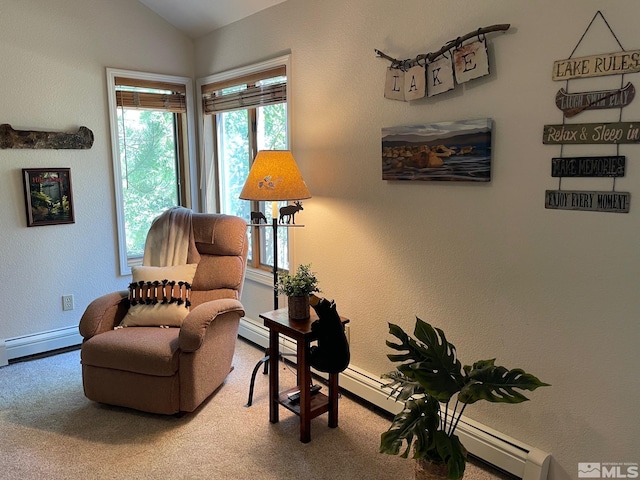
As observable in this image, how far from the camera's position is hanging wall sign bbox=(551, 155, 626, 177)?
1624 millimetres

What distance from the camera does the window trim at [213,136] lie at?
3.05 metres

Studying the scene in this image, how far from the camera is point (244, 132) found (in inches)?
145

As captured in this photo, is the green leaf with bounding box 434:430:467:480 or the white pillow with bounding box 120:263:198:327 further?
the white pillow with bounding box 120:263:198:327

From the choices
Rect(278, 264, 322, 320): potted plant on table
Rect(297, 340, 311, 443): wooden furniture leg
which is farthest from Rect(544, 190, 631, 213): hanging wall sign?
Rect(297, 340, 311, 443): wooden furniture leg

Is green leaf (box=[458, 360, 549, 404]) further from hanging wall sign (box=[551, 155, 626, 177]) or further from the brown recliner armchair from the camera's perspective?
the brown recliner armchair

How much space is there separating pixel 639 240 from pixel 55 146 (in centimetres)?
349

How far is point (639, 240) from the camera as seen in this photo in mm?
1597

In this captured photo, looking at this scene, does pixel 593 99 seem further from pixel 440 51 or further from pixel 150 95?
pixel 150 95

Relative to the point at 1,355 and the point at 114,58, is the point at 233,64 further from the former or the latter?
the point at 1,355

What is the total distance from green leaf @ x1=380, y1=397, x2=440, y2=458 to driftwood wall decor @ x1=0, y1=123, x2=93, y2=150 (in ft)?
9.76

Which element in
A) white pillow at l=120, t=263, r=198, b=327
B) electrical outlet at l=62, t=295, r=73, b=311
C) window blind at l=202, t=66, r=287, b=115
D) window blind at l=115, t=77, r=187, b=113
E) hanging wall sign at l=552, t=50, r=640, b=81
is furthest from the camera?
window blind at l=115, t=77, r=187, b=113

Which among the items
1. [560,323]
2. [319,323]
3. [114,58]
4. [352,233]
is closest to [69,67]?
[114,58]

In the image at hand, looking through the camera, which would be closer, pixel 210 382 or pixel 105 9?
pixel 210 382

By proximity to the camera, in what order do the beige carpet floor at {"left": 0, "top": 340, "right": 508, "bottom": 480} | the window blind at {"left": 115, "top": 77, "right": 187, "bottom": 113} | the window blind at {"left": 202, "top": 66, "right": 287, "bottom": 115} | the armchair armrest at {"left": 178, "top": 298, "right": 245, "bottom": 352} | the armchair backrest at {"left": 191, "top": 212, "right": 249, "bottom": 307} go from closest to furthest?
the beige carpet floor at {"left": 0, "top": 340, "right": 508, "bottom": 480} → the armchair armrest at {"left": 178, "top": 298, "right": 245, "bottom": 352} → the armchair backrest at {"left": 191, "top": 212, "right": 249, "bottom": 307} → the window blind at {"left": 202, "top": 66, "right": 287, "bottom": 115} → the window blind at {"left": 115, "top": 77, "right": 187, "bottom": 113}
